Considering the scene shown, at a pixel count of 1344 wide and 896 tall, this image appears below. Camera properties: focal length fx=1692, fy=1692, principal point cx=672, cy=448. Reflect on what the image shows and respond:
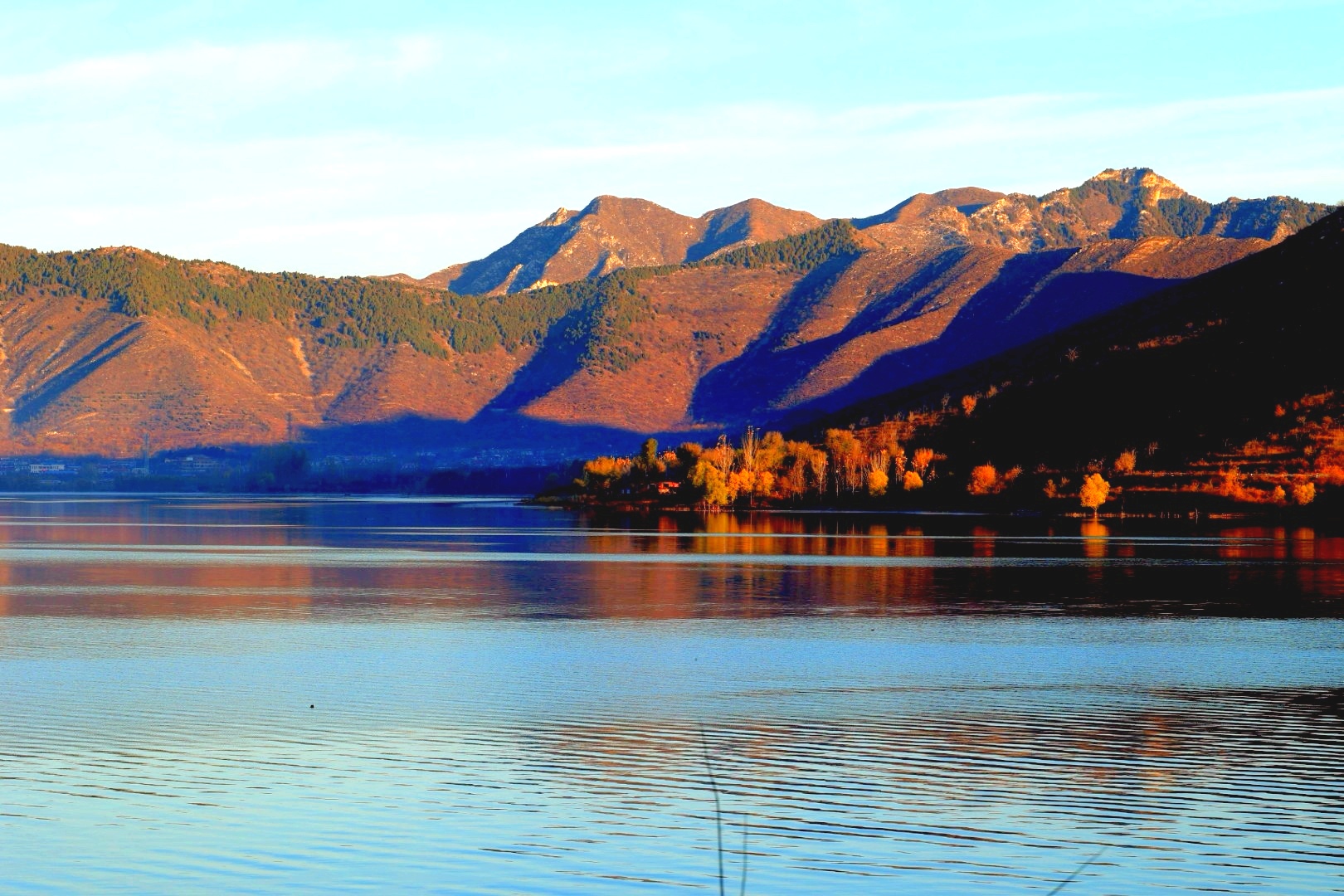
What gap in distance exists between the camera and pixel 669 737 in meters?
28.1

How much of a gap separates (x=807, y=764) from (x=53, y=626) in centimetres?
2760

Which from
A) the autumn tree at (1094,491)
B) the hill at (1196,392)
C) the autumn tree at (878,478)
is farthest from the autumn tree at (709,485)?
the autumn tree at (1094,491)

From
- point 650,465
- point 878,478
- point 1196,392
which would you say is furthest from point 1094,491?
point 650,465

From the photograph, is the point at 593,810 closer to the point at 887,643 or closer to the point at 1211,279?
the point at 887,643

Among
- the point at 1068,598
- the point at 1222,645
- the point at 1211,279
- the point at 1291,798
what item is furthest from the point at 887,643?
the point at 1211,279

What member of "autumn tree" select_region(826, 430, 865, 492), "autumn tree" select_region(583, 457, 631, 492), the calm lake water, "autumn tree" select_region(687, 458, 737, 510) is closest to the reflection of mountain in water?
the calm lake water

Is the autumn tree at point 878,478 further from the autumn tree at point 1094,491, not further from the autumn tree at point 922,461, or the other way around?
the autumn tree at point 1094,491

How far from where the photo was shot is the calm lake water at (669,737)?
1994 centimetres

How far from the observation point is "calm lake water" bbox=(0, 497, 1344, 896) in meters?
19.9

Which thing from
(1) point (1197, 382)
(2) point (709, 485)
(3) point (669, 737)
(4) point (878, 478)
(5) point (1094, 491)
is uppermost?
(1) point (1197, 382)

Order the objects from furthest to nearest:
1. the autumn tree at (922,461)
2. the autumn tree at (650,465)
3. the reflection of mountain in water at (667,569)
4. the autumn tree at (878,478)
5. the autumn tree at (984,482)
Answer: the autumn tree at (650,465) < the autumn tree at (922,461) < the autumn tree at (878,478) < the autumn tree at (984,482) < the reflection of mountain in water at (667,569)

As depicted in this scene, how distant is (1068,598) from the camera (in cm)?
5678

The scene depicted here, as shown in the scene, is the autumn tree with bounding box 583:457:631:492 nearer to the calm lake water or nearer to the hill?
the hill

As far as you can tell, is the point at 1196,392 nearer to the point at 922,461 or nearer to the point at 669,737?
the point at 922,461
